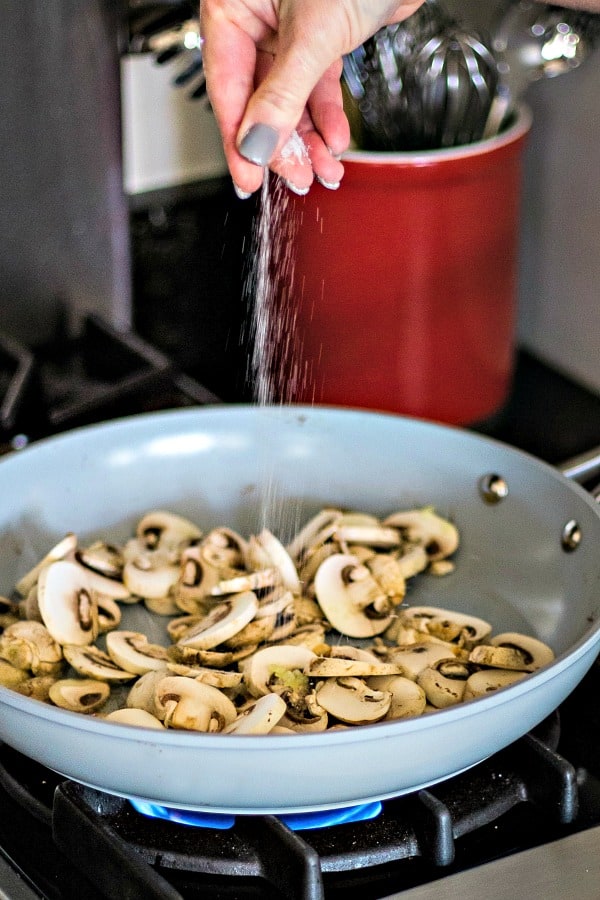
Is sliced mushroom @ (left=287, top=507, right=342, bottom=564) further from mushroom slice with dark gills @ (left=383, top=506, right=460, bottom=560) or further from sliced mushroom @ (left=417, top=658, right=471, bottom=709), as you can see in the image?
sliced mushroom @ (left=417, top=658, right=471, bottom=709)

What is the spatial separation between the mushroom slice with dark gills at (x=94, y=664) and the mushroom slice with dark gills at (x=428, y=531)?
252 millimetres

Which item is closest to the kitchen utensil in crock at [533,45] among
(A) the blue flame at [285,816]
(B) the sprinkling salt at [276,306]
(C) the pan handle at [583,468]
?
(B) the sprinkling salt at [276,306]

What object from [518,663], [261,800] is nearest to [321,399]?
[518,663]

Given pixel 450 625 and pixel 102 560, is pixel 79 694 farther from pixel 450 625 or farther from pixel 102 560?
pixel 450 625

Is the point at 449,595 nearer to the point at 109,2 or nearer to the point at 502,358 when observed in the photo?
the point at 502,358

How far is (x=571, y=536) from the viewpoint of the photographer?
833 millimetres

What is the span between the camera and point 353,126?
3.27 feet

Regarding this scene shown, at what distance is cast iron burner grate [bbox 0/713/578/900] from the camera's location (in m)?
0.61

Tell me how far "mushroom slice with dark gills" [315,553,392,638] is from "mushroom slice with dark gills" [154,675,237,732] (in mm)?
136

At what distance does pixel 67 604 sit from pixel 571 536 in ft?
1.17

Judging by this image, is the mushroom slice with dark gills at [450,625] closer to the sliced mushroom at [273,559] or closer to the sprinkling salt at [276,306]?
the sliced mushroom at [273,559]

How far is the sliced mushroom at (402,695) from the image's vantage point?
68 cm

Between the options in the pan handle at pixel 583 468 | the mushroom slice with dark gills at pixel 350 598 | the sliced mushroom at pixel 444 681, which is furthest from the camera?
the pan handle at pixel 583 468

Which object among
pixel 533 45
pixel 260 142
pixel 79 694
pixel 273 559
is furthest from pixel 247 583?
pixel 533 45
